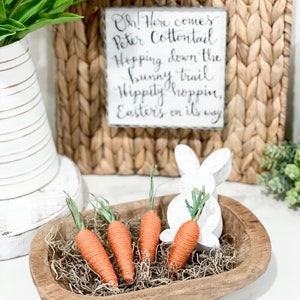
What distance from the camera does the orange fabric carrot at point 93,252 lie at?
Answer: 0.77 metres

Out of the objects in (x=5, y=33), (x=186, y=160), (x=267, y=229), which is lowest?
(x=267, y=229)

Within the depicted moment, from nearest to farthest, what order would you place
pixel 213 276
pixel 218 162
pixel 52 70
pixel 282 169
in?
1. pixel 213 276
2. pixel 218 162
3. pixel 282 169
4. pixel 52 70

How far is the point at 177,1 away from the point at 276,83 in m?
0.17

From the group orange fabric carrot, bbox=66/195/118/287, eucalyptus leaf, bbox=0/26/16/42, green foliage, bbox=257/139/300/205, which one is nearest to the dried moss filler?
orange fabric carrot, bbox=66/195/118/287

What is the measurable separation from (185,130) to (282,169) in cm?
15

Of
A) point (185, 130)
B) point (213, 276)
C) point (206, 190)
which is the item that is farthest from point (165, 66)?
point (213, 276)

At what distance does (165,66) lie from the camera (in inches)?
37.5

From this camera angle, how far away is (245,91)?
0.95 metres

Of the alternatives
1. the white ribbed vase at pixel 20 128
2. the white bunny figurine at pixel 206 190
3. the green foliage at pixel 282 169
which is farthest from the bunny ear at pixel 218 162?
the white ribbed vase at pixel 20 128

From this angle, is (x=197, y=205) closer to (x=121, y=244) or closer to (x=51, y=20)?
(x=121, y=244)

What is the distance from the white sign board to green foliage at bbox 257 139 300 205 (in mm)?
84

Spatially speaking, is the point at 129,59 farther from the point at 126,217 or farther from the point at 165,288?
the point at 165,288

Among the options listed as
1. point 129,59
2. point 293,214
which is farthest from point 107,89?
point 293,214

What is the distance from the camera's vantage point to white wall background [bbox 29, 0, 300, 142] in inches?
38.0
